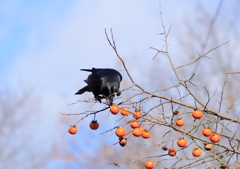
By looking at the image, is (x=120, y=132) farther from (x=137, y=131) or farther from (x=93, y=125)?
(x=93, y=125)

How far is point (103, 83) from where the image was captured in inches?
155

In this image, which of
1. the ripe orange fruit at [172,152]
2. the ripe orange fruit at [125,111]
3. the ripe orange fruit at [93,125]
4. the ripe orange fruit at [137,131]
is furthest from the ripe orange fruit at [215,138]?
the ripe orange fruit at [93,125]

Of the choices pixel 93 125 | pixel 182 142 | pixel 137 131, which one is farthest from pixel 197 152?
pixel 93 125

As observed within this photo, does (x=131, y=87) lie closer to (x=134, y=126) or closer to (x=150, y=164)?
(x=134, y=126)

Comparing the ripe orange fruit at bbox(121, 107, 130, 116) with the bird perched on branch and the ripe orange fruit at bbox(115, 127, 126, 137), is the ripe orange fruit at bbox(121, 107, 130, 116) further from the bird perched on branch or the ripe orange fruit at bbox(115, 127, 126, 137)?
the bird perched on branch

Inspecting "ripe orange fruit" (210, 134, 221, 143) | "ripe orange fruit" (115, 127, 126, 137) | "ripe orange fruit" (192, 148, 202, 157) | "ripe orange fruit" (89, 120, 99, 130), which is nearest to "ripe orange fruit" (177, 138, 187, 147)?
"ripe orange fruit" (192, 148, 202, 157)

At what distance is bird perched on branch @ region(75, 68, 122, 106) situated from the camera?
388 cm

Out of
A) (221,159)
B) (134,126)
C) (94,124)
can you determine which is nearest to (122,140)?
(134,126)

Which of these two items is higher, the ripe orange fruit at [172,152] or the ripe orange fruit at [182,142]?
the ripe orange fruit at [182,142]

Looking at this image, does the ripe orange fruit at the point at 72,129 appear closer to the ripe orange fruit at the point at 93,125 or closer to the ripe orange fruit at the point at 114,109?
the ripe orange fruit at the point at 93,125

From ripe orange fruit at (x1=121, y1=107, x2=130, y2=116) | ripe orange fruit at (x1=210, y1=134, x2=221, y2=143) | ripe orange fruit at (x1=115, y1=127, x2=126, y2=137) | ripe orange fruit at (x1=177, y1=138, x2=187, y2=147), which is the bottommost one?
ripe orange fruit at (x1=177, y1=138, x2=187, y2=147)

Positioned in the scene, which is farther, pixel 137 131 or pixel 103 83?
pixel 103 83

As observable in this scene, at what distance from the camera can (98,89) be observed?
13.0 ft

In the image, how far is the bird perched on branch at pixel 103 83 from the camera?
12.7 feet
